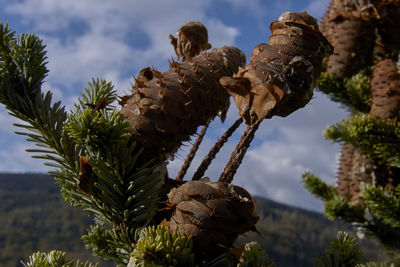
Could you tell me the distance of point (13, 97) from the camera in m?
1.15

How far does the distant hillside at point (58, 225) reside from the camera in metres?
103

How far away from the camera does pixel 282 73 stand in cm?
108

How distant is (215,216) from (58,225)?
12302 cm

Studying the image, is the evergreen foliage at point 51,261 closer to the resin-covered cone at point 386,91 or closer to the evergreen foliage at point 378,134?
the evergreen foliage at point 378,134

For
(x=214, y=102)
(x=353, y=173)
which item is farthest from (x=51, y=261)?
(x=353, y=173)

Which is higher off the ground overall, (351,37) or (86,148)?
(351,37)

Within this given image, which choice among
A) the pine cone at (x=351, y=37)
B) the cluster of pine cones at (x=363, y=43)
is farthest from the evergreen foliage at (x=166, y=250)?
the pine cone at (x=351, y=37)

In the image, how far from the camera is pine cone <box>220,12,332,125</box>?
3.51ft

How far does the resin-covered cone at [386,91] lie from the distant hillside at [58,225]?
97.5 metres

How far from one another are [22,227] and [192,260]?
128 m

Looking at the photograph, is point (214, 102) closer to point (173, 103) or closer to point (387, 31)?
point (173, 103)

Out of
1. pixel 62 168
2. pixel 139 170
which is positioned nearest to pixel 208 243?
pixel 139 170

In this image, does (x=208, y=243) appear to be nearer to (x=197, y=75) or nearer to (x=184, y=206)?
(x=184, y=206)

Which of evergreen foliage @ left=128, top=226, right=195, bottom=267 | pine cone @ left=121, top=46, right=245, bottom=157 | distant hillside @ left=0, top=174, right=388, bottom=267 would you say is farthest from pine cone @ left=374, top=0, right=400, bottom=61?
distant hillside @ left=0, top=174, right=388, bottom=267
